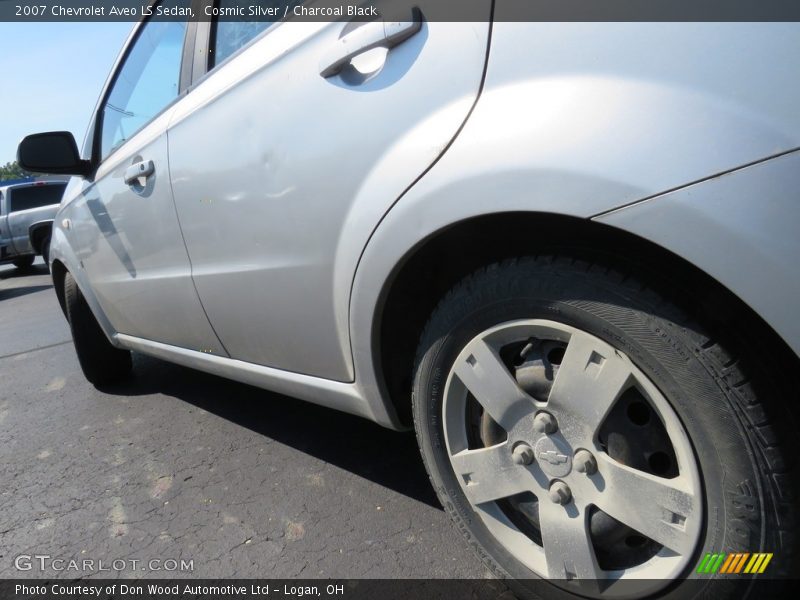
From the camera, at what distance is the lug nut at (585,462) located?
1202 mm

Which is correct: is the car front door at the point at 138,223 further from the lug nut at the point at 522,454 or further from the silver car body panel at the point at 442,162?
the lug nut at the point at 522,454

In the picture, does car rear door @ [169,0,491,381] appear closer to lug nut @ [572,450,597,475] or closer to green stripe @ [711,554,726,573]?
lug nut @ [572,450,597,475]

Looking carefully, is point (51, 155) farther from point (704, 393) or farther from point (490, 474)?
point (704, 393)

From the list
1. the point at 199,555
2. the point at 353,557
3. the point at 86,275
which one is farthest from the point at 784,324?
the point at 86,275

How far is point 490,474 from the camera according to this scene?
139 centimetres

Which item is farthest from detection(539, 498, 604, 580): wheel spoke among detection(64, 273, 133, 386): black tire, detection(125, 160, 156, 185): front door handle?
detection(64, 273, 133, 386): black tire

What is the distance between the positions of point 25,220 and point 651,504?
14293mm

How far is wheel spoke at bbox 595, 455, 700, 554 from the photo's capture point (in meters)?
1.08

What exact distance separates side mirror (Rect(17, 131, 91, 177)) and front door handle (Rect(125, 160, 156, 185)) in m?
0.71

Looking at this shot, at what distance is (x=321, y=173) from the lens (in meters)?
1.48

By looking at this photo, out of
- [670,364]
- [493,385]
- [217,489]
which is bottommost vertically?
[217,489]

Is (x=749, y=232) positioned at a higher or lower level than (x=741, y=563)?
higher

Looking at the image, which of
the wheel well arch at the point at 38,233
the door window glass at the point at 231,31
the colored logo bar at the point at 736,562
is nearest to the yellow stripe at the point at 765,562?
the colored logo bar at the point at 736,562

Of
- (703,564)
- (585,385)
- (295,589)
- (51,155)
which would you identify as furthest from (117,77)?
(703,564)
